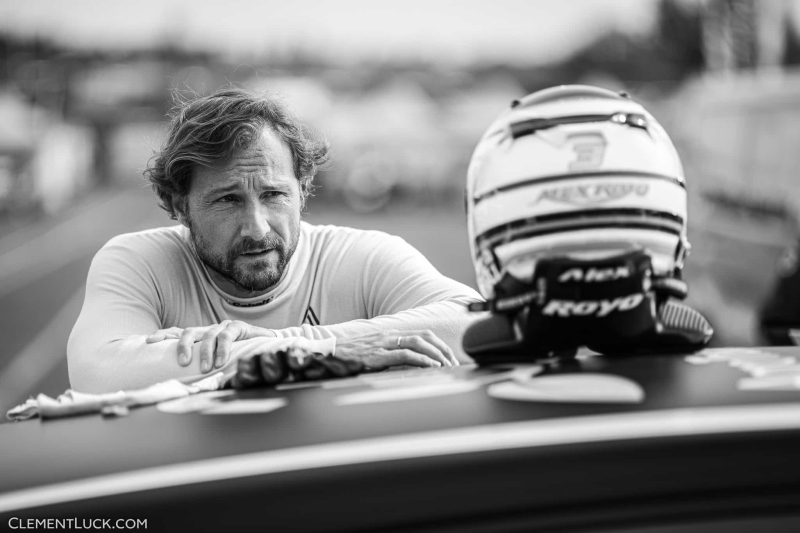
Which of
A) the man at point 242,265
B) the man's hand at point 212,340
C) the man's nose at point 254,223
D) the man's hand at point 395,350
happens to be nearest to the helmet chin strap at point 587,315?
the man's hand at point 395,350

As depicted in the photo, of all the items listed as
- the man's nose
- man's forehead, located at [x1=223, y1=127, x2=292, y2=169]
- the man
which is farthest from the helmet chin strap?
man's forehead, located at [x1=223, y1=127, x2=292, y2=169]

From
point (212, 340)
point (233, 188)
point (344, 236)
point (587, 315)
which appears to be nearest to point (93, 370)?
point (212, 340)

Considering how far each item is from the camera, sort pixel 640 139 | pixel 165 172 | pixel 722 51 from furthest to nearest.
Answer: pixel 722 51, pixel 165 172, pixel 640 139

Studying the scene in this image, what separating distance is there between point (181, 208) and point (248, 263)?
368mm

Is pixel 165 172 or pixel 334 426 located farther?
pixel 165 172

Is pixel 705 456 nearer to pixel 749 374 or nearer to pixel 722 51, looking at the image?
pixel 749 374

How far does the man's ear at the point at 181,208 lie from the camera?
291 centimetres

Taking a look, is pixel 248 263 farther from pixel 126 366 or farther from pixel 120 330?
pixel 126 366

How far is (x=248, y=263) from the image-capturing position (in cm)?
277

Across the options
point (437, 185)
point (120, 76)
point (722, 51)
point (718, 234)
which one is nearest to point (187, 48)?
point (120, 76)

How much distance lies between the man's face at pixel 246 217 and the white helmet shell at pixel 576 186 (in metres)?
1.19

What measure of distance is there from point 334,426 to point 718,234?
6952mm

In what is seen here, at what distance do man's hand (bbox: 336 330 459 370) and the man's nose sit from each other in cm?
76

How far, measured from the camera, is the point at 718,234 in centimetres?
759
